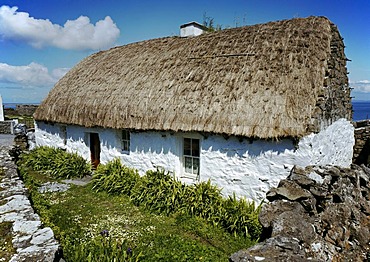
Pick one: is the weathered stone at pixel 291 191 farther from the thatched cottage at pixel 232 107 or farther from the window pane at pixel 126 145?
the window pane at pixel 126 145

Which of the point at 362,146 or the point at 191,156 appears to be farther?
the point at 362,146

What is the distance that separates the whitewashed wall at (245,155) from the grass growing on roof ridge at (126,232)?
1336 millimetres

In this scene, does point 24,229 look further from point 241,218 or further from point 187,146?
point 187,146

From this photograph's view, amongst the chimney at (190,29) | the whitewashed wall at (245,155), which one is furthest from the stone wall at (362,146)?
the chimney at (190,29)

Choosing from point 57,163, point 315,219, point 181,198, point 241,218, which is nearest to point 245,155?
point 241,218

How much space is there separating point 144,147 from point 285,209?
17.5 feet

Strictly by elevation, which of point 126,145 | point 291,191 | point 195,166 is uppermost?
point 126,145

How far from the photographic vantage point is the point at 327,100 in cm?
708

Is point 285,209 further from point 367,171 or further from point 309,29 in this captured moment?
point 309,29

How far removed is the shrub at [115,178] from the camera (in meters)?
8.95

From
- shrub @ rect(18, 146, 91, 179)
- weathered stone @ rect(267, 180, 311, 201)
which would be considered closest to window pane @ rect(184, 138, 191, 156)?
weathered stone @ rect(267, 180, 311, 201)

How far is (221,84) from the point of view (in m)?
7.88

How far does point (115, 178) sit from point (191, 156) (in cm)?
283

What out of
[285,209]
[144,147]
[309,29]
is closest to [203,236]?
[285,209]
